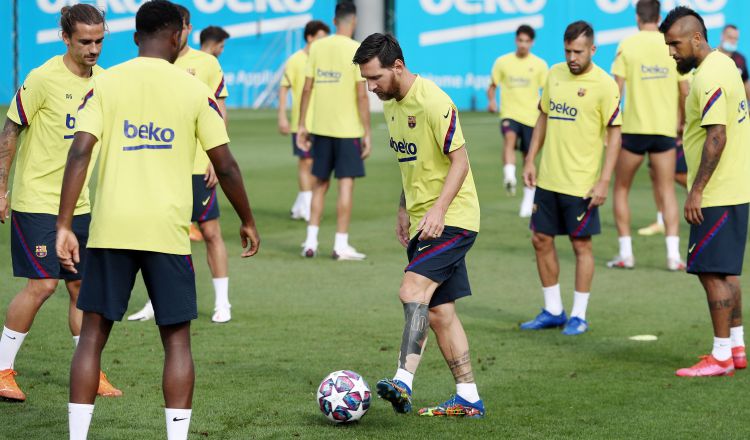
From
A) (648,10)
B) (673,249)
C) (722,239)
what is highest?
(648,10)

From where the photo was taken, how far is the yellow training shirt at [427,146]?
5.93 meters

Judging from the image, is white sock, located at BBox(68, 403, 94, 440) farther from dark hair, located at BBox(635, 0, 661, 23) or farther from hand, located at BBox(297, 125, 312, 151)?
dark hair, located at BBox(635, 0, 661, 23)

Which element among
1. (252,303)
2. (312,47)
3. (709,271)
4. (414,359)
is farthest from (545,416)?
(312,47)

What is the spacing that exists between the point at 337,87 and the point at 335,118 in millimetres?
331

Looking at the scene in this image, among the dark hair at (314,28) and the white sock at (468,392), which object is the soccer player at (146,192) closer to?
the white sock at (468,392)

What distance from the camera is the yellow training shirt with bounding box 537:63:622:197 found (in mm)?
8703

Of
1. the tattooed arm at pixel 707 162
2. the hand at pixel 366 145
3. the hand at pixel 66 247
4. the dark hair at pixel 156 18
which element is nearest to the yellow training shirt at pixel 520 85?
the hand at pixel 366 145

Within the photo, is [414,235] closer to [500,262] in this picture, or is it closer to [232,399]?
[232,399]

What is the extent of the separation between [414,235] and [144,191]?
1.83 meters

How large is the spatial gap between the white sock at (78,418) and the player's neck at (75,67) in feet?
6.93

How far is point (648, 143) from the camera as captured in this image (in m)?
11.7

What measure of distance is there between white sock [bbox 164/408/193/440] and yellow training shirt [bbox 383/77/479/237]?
5.90 ft

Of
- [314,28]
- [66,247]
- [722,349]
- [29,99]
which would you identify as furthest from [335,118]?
[66,247]

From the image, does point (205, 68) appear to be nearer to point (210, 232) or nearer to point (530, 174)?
point (210, 232)
